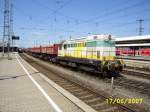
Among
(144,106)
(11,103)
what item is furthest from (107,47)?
(11,103)

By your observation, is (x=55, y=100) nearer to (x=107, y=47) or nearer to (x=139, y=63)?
(x=107, y=47)
